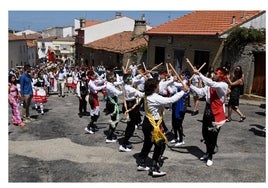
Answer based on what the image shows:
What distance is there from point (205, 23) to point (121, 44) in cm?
1224

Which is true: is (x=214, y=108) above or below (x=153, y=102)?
below

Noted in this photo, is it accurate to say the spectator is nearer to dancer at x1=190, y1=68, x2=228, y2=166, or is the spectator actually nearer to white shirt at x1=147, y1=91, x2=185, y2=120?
white shirt at x1=147, y1=91, x2=185, y2=120

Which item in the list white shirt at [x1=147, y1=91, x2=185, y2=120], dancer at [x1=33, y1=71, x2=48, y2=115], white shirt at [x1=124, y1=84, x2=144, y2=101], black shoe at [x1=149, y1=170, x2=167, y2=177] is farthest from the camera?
dancer at [x1=33, y1=71, x2=48, y2=115]

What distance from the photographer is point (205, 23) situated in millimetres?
19094

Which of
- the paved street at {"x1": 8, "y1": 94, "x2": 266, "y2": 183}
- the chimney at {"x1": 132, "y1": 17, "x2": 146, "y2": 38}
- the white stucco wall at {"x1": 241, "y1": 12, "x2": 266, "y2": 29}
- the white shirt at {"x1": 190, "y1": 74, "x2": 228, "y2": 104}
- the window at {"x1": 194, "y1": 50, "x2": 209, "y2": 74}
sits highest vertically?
the chimney at {"x1": 132, "y1": 17, "x2": 146, "y2": 38}

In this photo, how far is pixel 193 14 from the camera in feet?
72.9

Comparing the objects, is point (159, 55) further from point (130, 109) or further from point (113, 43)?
point (130, 109)

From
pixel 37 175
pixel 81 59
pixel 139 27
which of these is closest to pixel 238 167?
pixel 37 175

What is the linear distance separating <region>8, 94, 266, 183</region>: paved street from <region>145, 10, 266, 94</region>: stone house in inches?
301

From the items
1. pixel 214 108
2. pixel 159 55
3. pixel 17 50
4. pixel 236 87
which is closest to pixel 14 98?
pixel 214 108

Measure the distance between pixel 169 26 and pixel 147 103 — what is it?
672 inches

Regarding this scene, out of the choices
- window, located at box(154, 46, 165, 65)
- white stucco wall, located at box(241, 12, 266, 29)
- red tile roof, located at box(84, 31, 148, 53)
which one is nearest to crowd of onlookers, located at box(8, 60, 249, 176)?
white stucco wall, located at box(241, 12, 266, 29)

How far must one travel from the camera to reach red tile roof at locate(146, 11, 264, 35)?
693 inches

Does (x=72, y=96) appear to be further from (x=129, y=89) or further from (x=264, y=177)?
(x=264, y=177)
